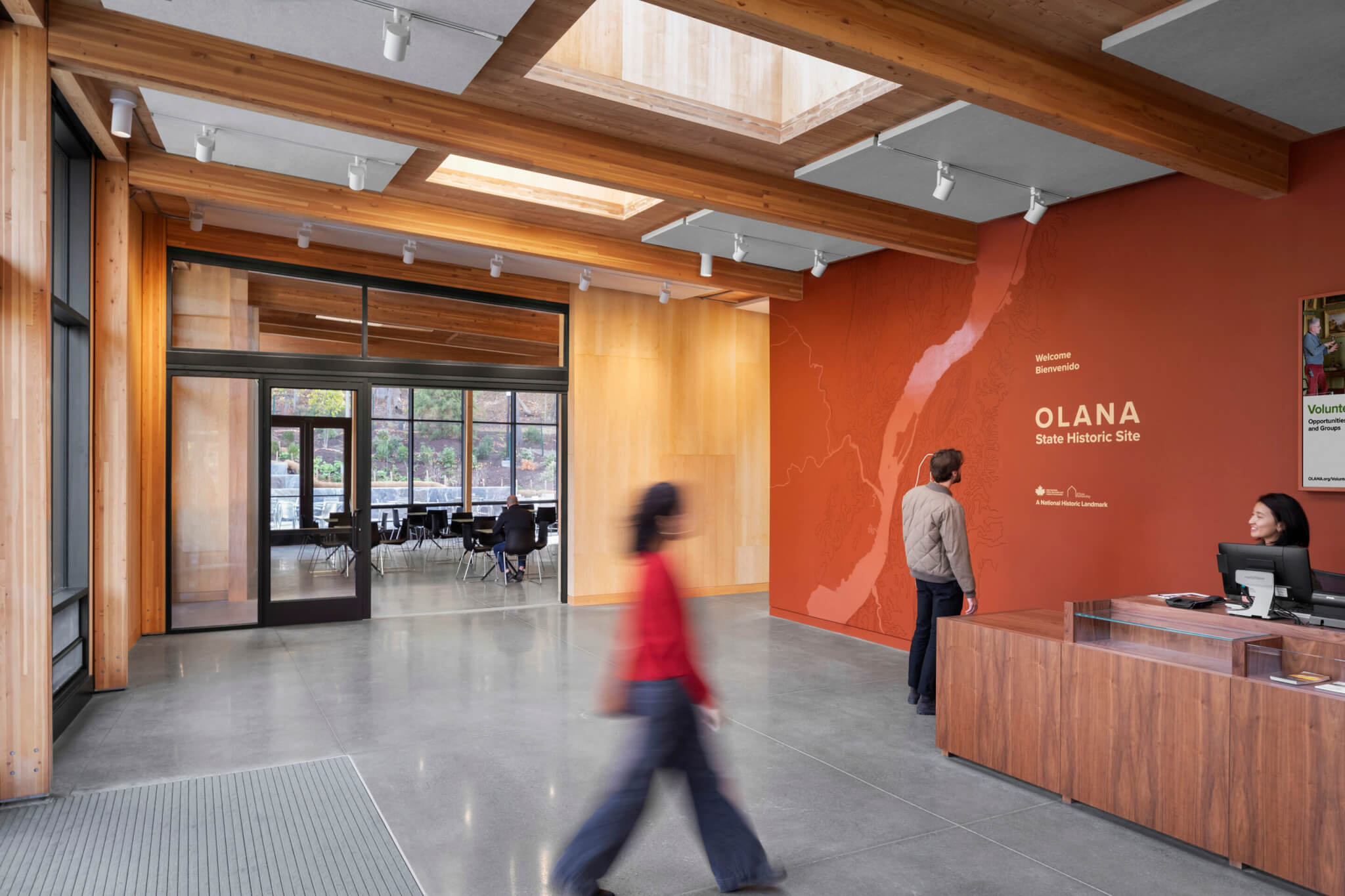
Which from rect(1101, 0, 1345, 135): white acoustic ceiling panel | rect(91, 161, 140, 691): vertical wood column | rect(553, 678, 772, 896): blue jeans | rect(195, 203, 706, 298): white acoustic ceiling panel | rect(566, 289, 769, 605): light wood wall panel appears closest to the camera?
rect(553, 678, 772, 896): blue jeans

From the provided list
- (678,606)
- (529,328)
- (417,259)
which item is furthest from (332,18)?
(529,328)

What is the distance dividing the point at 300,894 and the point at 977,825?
2685 millimetres

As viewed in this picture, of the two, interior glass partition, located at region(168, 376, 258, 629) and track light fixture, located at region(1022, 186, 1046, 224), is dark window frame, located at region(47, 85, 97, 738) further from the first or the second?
track light fixture, located at region(1022, 186, 1046, 224)

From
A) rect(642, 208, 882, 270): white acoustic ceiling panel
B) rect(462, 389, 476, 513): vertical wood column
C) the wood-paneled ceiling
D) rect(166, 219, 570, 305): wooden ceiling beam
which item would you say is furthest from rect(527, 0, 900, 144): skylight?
rect(462, 389, 476, 513): vertical wood column

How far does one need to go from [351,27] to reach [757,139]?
2277 mm

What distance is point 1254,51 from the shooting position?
139 inches

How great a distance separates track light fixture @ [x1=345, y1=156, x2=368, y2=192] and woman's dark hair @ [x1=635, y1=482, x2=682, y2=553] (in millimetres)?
3428

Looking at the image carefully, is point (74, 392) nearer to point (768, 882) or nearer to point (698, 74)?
point (698, 74)

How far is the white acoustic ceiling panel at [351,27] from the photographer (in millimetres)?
3326

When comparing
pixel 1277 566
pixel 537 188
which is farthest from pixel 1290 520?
pixel 537 188

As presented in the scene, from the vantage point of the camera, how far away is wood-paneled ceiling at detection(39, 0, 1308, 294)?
11.1 feet

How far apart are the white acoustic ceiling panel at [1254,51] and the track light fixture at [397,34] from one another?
2.97m

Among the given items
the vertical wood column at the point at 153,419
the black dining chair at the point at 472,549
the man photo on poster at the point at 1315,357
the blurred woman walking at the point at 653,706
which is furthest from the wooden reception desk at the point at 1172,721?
the black dining chair at the point at 472,549

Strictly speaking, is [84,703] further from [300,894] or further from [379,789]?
[300,894]
